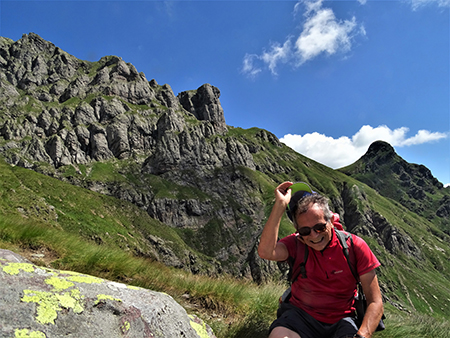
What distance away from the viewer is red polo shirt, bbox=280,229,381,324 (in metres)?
3.99

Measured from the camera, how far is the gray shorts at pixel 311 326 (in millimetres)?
3660

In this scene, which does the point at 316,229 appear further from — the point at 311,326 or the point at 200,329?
the point at 200,329

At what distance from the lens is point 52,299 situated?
249cm

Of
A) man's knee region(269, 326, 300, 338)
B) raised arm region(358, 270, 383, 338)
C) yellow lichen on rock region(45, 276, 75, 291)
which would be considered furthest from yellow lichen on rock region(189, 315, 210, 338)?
raised arm region(358, 270, 383, 338)

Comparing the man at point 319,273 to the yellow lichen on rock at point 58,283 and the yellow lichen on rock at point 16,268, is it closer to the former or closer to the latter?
the yellow lichen on rock at point 58,283

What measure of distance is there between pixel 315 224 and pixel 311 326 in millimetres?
1718

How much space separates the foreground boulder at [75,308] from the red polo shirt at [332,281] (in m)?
2.10

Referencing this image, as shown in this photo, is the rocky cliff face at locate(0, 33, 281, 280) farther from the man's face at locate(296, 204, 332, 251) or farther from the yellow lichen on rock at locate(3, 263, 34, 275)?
the yellow lichen on rock at locate(3, 263, 34, 275)

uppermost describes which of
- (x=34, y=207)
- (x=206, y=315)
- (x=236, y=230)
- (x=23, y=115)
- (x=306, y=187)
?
(x=23, y=115)

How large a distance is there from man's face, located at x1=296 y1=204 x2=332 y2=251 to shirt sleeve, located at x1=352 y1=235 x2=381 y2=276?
50cm

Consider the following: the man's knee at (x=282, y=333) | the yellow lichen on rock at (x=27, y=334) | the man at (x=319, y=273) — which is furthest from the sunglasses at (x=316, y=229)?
the yellow lichen on rock at (x=27, y=334)

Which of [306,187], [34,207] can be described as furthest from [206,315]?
[34,207]

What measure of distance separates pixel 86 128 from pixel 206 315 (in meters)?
219

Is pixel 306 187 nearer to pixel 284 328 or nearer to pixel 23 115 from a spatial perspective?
pixel 284 328
